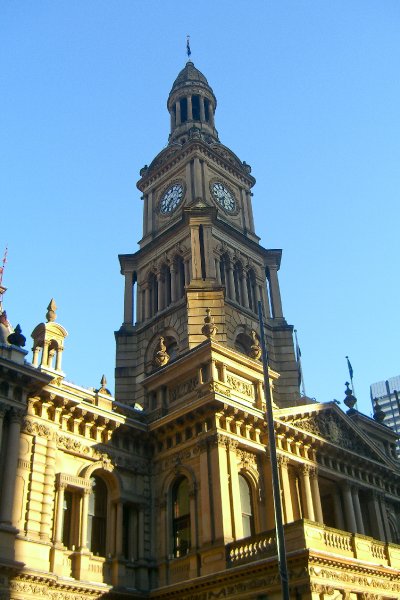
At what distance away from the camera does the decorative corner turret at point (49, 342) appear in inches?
1272

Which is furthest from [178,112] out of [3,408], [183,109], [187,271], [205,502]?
[205,502]

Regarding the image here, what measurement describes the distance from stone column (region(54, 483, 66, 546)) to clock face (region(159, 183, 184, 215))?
29153 millimetres

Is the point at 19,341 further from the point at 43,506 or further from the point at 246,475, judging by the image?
the point at 246,475

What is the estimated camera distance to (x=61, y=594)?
27.1 m

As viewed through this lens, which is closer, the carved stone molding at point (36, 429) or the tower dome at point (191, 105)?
the carved stone molding at point (36, 429)

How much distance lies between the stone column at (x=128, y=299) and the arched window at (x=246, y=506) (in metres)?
20.5

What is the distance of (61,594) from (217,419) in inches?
380

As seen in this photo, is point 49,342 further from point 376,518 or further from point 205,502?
point 376,518

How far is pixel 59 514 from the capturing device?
93.8 ft

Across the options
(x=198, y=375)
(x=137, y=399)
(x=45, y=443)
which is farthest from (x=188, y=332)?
(x=45, y=443)

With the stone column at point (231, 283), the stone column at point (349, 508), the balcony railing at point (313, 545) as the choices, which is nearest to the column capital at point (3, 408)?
the balcony railing at point (313, 545)

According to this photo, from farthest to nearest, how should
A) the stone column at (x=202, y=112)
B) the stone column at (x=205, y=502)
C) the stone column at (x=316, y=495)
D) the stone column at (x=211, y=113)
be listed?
the stone column at (x=211, y=113), the stone column at (x=202, y=112), the stone column at (x=316, y=495), the stone column at (x=205, y=502)

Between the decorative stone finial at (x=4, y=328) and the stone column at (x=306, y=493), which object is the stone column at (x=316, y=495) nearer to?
the stone column at (x=306, y=493)

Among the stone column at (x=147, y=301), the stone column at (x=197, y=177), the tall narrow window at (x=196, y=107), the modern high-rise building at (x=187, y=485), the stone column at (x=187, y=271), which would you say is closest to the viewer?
the modern high-rise building at (x=187, y=485)
